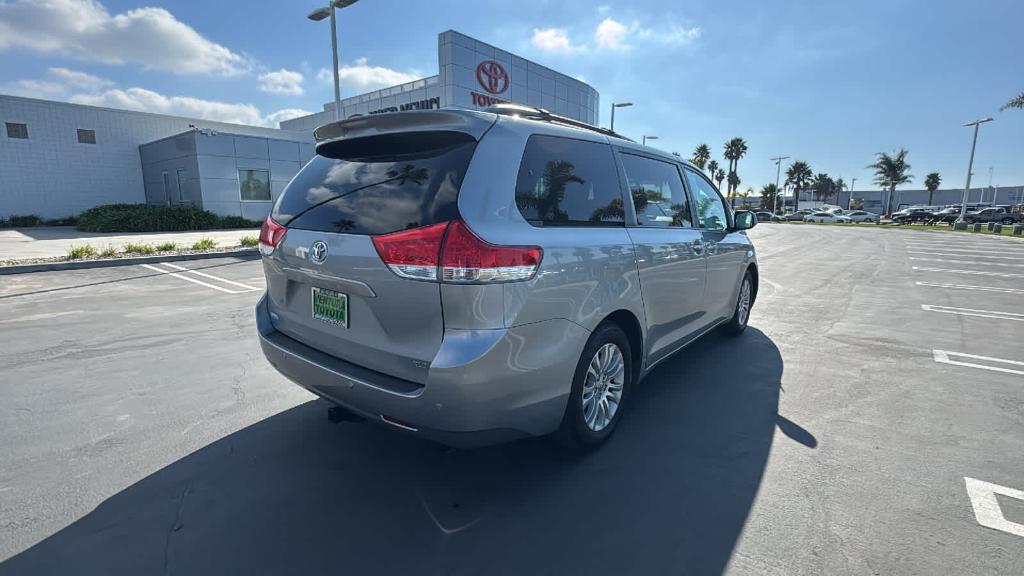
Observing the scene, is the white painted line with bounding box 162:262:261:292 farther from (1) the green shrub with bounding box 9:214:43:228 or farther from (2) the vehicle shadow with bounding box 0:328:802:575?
(1) the green shrub with bounding box 9:214:43:228

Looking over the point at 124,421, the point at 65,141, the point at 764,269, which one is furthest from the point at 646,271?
the point at 65,141

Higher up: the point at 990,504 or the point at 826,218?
the point at 826,218

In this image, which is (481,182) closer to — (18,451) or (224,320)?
(18,451)

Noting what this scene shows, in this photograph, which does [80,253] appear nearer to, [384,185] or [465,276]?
[384,185]

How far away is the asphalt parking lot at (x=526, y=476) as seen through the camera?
2129mm

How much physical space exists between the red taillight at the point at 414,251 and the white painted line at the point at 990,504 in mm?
2859

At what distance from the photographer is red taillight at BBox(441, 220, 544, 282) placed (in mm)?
→ 2092

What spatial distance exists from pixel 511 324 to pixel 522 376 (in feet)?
0.86

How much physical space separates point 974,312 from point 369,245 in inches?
339


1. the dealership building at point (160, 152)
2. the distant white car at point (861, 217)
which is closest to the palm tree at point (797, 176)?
the distant white car at point (861, 217)

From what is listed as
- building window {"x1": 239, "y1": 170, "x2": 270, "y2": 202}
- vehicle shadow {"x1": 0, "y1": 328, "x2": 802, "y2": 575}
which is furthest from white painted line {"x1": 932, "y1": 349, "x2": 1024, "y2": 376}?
building window {"x1": 239, "y1": 170, "x2": 270, "y2": 202}

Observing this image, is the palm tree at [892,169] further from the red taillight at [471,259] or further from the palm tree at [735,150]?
the red taillight at [471,259]

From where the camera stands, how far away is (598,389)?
115 inches

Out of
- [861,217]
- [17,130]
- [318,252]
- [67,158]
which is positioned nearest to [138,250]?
[318,252]
